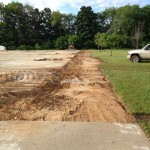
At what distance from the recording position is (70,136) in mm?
6484

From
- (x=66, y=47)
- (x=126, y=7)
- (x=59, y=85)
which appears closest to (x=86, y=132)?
(x=59, y=85)

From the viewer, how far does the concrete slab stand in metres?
5.90

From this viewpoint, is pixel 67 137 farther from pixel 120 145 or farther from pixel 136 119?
pixel 136 119

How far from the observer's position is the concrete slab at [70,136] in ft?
19.4

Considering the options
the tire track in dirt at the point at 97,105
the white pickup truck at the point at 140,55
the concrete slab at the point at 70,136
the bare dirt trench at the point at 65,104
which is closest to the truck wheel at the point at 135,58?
the white pickup truck at the point at 140,55

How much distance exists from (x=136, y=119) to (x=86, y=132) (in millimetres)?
1612

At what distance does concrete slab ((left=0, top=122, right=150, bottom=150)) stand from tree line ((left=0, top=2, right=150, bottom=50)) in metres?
70.2

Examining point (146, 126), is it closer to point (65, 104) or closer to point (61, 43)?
point (65, 104)

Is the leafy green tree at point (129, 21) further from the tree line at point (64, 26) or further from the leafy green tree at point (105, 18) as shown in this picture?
the leafy green tree at point (105, 18)

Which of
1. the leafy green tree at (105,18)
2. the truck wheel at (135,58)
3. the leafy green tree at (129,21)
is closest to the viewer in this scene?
the truck wheel at (135,58)

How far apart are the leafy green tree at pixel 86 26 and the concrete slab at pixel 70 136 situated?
76.0 m

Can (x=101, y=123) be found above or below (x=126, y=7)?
below

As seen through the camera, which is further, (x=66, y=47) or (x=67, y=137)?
(x=66, y=47)

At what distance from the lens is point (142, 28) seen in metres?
83.8
